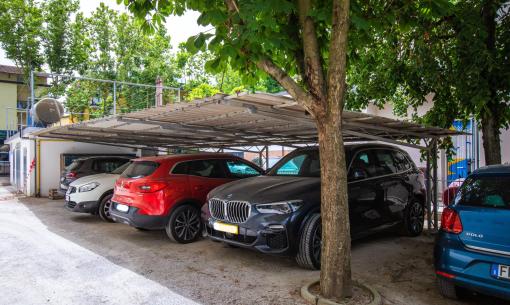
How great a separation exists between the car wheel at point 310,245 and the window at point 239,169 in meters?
3.12

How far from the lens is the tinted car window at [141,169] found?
7.66m

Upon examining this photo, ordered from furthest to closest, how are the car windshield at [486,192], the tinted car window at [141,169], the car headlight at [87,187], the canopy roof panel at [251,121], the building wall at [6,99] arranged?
the building wall at [6,99] < the car headlight at [87,187] < the tinted car window at [141,169] < the canopy roof panel at [251,121] < the car windshield at [486,192]

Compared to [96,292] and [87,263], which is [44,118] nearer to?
[87,263]

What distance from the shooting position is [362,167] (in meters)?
6.87

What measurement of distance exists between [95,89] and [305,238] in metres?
21.0

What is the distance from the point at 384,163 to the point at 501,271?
12.5ft

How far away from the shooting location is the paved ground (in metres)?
4.84

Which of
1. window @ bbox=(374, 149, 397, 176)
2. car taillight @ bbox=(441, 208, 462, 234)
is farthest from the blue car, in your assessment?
window @ bbox=(374, 149, 397, 176)

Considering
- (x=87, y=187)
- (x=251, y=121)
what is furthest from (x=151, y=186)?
(x=87, y=187)

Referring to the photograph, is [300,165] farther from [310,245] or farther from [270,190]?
[310,245]

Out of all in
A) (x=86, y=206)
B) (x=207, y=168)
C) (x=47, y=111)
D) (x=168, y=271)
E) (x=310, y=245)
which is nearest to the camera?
(x=310, y=245)

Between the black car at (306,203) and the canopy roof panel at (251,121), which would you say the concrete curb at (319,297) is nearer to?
the black car at (306,203)

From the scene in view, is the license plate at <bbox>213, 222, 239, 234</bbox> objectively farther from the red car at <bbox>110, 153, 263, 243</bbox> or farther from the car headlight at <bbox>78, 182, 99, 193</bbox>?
the car headlight at <bbox>78, 182, 99, 193</bbox>

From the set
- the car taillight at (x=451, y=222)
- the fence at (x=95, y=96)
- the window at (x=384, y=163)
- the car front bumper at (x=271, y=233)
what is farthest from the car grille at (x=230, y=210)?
the fence at (x=95, y=96)
